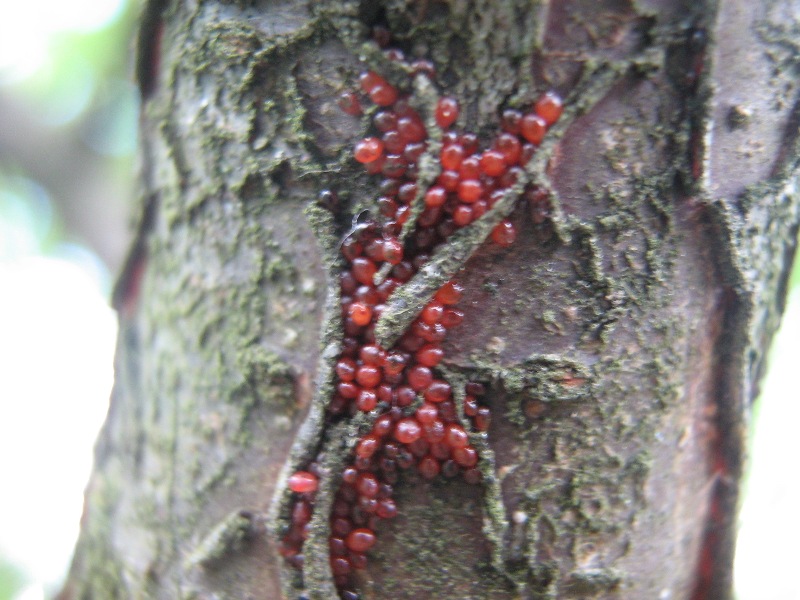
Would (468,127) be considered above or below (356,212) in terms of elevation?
above

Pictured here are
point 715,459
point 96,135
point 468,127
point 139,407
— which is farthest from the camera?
point 96,135

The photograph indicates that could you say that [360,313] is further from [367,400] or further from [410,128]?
[410,128]

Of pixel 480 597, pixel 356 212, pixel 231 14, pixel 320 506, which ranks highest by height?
pixel 231 14

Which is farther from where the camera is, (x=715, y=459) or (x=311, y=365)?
(x=715, y=459)

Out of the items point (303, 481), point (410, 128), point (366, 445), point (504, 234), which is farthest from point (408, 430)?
point (410, 128)

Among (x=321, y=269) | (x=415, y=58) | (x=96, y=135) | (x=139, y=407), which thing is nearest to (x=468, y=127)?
(x=415, y=58)

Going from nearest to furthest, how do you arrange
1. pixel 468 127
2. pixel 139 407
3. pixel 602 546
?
1. pixel 468 127
2. pixel 602 546
3. pixel 139 407

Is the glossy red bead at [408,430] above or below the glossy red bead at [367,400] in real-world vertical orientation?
below

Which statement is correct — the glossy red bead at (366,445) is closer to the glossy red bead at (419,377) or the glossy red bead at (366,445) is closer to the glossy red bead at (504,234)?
the glossy red bead at (419,377)

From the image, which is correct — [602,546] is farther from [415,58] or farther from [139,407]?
[139,407]

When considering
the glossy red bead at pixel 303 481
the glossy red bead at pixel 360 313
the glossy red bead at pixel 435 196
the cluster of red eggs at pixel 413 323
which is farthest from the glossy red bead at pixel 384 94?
the glossy red bead at pixel 303 481
